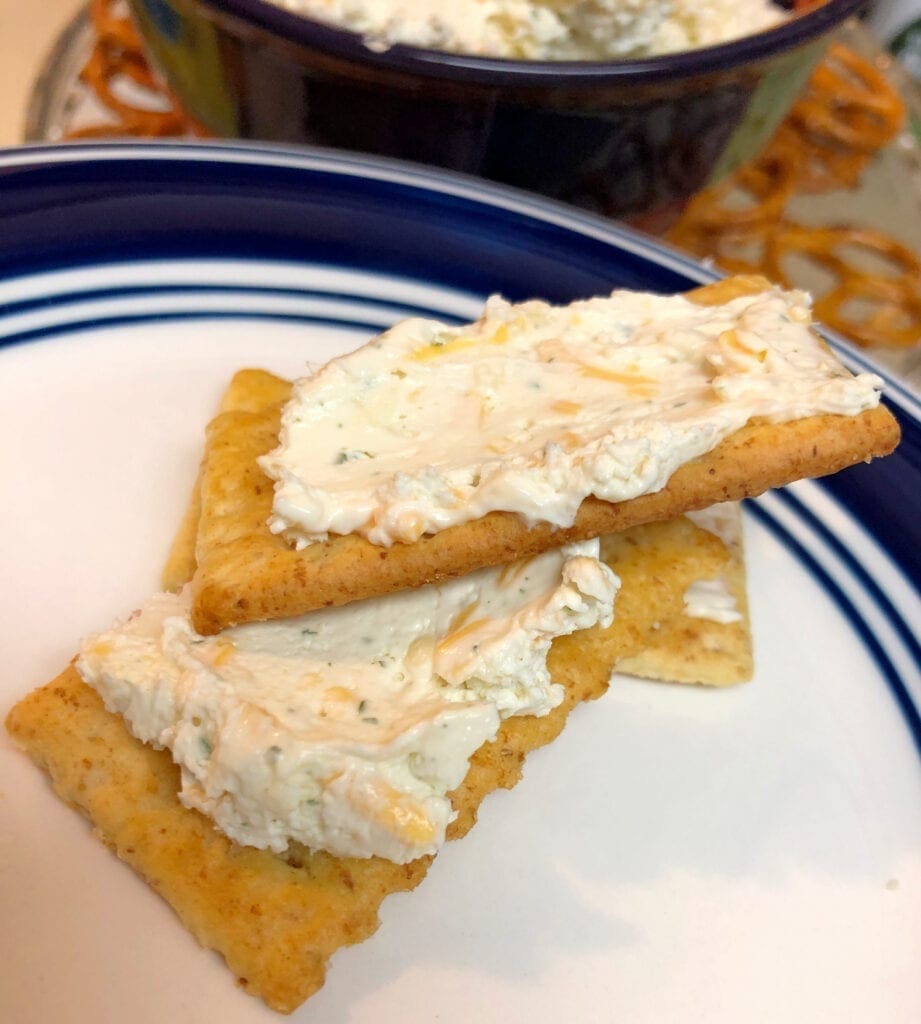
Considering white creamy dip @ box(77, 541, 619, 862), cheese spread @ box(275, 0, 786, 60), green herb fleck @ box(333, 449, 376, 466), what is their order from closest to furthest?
1. white creamy dip @ box(77, 541, 619, 862)
2. green herb fleck @ box(333, 449, 376, 466)
3. cheese spread @ box(275, 0, 786, 60)

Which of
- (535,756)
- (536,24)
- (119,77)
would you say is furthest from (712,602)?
(119,77)

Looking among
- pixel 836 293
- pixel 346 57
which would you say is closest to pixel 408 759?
pixel 346 57

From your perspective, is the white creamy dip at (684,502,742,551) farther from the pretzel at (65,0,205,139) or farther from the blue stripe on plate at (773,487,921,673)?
the pretzel at (65,0,205,139)

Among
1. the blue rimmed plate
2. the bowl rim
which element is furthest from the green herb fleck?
the bowl rim

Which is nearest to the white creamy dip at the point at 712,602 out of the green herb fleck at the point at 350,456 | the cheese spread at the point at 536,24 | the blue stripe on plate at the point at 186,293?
the green herb fleck at the point at 350,456

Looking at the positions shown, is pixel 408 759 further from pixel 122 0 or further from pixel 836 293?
pixel 122 0

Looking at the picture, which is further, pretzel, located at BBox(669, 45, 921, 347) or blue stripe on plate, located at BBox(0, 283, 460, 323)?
pretzel, located at BBox(669, 45, 921, 347)

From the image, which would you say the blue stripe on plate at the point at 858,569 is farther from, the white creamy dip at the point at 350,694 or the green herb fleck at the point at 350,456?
the green herb fleck at the point at 350,456

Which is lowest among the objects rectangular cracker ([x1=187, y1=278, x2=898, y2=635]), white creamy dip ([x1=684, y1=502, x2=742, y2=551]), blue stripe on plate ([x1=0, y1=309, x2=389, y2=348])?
rectangular cracker ([x1=187, y1=278, x2=898, y2=635])
